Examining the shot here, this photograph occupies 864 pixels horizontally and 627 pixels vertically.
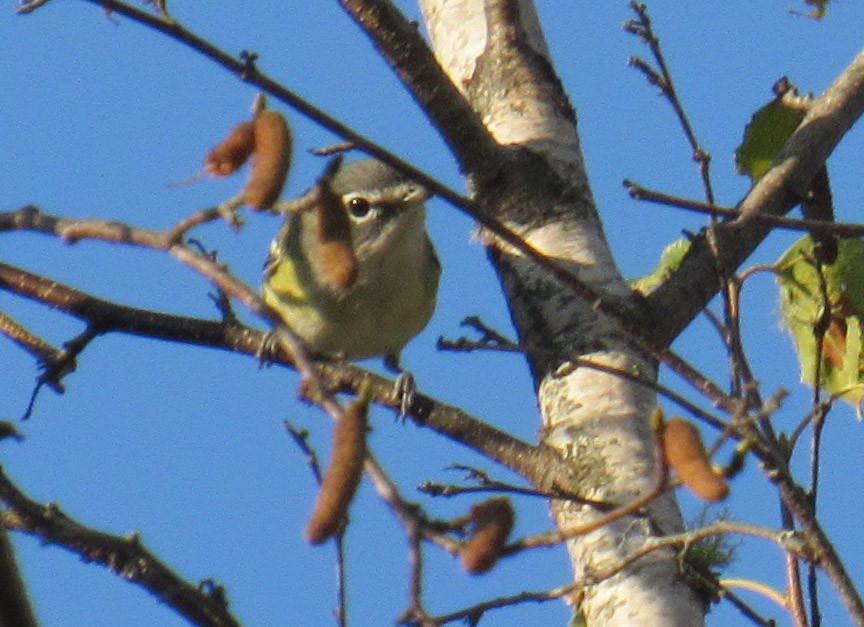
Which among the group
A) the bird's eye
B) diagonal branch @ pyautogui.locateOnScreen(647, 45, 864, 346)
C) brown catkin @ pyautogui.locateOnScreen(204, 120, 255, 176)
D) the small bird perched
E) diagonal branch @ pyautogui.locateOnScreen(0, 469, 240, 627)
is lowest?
diagonal branch @ pyautogui.locateOnScreen(0, 469, 240, 627)

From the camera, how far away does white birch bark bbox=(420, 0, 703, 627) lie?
3.70 metres

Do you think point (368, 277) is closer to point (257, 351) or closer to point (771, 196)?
point (257, 351)

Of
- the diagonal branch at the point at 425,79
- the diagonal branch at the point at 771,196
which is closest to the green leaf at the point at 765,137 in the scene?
the diagonal branch at the point at 771,196

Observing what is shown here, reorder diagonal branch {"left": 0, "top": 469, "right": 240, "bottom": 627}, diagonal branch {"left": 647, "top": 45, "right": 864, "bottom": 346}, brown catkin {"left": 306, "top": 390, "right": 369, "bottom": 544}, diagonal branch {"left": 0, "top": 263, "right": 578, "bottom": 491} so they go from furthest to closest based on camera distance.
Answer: diagonal branch {"left": 647, "top": 45, "right": 864, "bottom": 346} → diagonal branch {"left": 0, "top": 263, "right": 578, "bottom": 491} → diagonal branch {"left": 0, "top": 469, "right": 240, "bottom": 627} → brown catkin {"left": 306, "top": 390, "right": 369, "bottom": 544}

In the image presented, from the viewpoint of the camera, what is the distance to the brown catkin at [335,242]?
220cm

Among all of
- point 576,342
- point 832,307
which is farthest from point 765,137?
point 576,342

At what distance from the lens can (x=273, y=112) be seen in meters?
2.31

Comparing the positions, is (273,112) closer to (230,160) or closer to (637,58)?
(230,160)

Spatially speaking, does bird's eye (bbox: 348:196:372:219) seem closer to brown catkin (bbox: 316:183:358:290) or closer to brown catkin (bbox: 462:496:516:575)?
brown catkin (bbox: 316:183:358:290)

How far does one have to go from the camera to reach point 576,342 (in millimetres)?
4387

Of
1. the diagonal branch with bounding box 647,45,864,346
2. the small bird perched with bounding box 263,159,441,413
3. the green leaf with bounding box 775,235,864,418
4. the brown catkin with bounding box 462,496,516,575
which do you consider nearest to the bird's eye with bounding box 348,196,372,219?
the small bird perched with bounding box 263,159,441,413

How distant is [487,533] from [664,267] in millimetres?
2984

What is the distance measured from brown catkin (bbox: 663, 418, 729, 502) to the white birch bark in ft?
3.60

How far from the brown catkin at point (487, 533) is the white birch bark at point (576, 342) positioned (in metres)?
1.05
